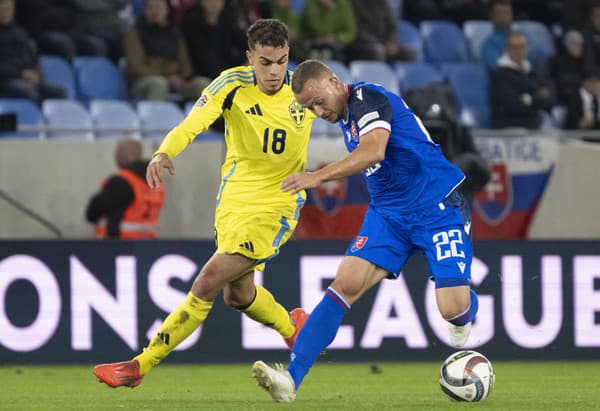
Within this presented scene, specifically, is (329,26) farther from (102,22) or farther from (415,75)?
(102,22)

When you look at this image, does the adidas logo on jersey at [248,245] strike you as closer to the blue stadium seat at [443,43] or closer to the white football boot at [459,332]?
the white football boot at [459,332]

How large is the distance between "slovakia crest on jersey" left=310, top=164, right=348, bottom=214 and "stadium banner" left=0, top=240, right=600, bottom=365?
5.24ft

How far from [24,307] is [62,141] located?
206 cm

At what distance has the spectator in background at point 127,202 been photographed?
1078 centimetres

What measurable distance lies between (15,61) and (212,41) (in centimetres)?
202

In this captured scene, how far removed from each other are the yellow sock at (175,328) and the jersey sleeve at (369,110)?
1.60 metres

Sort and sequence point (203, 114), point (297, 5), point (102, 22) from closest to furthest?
point (203, 114) < point (102, 22) < point (297, 5)

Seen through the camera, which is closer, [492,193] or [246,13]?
[492,193]

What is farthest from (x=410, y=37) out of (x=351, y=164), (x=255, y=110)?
(x=351, y=164)

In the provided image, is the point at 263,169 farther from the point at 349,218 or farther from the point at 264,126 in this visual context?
the point at 349,218

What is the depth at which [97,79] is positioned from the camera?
12992 millimetres

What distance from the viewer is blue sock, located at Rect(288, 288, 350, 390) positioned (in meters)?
6.78

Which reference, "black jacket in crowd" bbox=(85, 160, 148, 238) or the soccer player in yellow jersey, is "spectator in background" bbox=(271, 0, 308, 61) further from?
the soccer player in yellow jersey

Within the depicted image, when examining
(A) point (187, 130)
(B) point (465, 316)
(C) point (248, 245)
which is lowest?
(B) point (465, 316)
